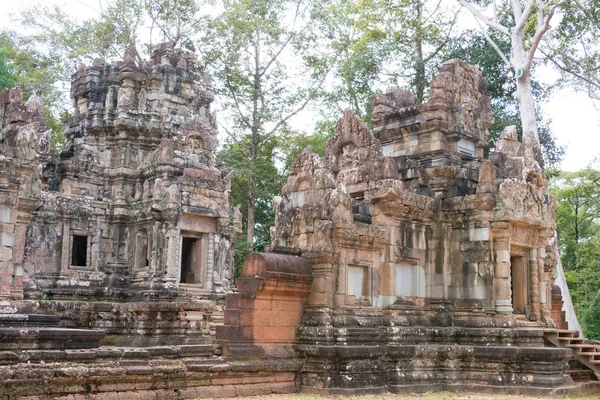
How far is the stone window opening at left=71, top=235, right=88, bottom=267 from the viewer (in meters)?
24.9

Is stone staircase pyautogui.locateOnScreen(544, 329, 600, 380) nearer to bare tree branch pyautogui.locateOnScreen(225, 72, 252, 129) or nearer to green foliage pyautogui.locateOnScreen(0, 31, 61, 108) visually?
bare tree branch pyautogui.locateOnScreen(225, 72, 252, 129)

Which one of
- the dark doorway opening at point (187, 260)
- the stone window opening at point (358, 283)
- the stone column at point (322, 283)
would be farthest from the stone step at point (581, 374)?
the dark doorway opening at point (187, 260)

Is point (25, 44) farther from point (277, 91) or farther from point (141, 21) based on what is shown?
point (277, 91)

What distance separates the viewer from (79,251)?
1008 inches

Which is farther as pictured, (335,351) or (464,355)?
(464,355)

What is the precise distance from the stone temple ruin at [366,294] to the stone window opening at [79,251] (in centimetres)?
524

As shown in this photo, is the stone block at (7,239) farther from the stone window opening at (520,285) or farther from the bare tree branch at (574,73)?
the bare tree branch at (574,73)

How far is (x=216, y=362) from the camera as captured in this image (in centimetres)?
1091

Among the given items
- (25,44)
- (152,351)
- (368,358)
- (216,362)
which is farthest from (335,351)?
(25,44)

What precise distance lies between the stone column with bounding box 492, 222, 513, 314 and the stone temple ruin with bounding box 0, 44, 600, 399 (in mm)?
26

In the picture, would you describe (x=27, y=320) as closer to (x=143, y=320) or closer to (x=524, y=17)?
(x=143, y=320)

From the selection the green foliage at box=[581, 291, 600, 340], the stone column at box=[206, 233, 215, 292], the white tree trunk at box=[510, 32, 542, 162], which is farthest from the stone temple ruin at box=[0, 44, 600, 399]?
the green foliage at box=[581, 291, 600, 340]

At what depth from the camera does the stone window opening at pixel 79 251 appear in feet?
81.8

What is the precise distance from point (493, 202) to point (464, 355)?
295cm
